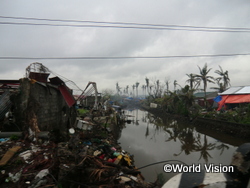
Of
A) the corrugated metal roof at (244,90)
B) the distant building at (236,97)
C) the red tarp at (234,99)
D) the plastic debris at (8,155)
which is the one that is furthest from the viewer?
the corrugated metal roof at (244,90)

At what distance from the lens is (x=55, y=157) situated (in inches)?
167

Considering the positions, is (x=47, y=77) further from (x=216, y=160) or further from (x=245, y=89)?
(x=245, y=89)

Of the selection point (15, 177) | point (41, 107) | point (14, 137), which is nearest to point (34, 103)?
point (41, 107)

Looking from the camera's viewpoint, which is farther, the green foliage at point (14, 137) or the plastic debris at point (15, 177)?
the green foliage at point (14, 137)

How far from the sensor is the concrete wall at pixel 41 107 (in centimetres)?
638

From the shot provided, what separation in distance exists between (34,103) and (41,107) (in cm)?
63

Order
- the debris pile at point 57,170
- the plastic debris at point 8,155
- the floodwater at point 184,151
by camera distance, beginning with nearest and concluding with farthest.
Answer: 1. the debris pile at point 57,170
2. the plastic debris at point 8,155
3. the floodwater at point 184,151

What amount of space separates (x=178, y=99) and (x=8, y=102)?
23.4m

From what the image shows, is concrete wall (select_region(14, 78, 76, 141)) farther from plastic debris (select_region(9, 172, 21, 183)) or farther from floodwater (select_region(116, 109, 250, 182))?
floodwater (select_region(116, 109, 250, 182))

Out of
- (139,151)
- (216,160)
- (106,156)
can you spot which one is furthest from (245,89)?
(106,156)

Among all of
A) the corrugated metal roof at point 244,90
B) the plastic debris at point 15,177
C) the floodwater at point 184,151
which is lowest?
the floodwater at point 184,151

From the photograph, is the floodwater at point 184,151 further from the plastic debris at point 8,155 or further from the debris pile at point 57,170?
the plastic debris at point 8,155

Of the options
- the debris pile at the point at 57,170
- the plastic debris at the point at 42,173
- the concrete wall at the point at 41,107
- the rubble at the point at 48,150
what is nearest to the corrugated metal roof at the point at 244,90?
the rubble at the point at 48,150

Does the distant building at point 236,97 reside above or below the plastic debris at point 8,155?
above
